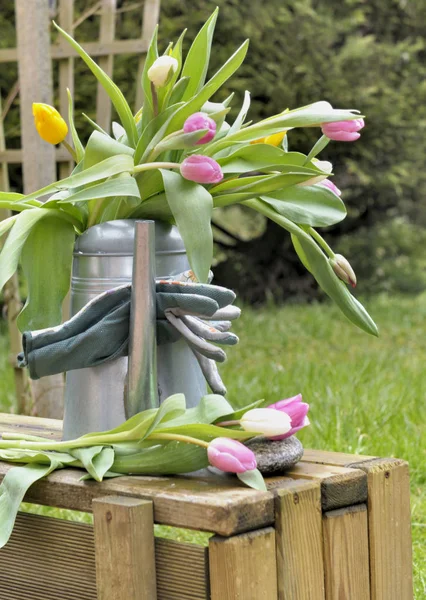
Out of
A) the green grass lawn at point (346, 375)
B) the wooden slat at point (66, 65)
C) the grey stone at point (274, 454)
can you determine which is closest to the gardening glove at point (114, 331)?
the grey stone at point (274, 454)

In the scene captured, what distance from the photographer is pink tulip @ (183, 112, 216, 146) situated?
4.26 ft

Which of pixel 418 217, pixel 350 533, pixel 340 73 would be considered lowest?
pixel 350 533

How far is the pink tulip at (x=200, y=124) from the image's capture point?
130 cm

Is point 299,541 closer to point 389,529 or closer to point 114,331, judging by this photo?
point 389,529

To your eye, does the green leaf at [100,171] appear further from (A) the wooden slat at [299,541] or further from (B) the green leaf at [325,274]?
(A) the wooden slat at [299,541]

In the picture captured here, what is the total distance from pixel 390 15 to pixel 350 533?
6145mm

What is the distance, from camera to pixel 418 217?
24.3 ft

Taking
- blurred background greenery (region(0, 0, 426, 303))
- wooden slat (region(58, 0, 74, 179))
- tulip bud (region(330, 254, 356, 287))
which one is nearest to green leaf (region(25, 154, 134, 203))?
tulip bud (region(330, 254, 356, 287))

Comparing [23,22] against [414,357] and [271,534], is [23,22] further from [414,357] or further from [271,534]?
[414,357]

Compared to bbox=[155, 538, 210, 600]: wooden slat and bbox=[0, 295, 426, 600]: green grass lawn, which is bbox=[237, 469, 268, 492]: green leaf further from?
bbox=[0, 295, 426, 600]: green grass lawn

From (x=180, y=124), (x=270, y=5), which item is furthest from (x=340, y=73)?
(x=180, y=124)

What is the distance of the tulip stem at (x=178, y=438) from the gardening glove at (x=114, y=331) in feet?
0.49

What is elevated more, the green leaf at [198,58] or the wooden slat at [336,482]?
the green leaf at [198,58]

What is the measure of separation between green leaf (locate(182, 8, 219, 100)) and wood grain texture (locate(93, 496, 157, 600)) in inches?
25.1
